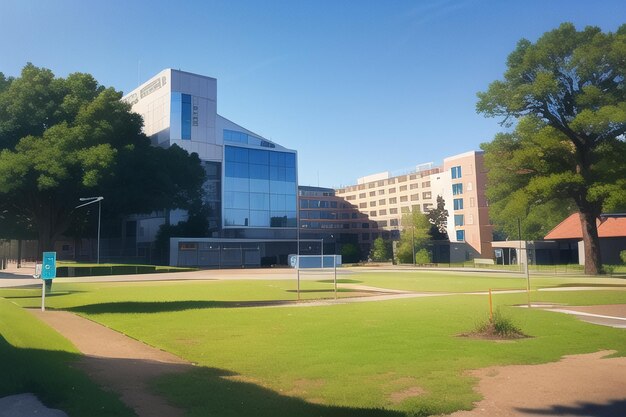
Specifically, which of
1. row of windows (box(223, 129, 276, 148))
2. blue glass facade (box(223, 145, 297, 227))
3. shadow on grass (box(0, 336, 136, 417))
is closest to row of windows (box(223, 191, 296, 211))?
blue glass facade (box(223, 145, 297, 227))

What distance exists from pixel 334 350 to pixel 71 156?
51913mm

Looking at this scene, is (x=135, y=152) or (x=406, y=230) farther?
(x=406, y=230)

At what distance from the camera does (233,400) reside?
7652 millimetres

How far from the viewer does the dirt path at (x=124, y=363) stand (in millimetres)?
7500

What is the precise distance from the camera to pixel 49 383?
811 centimetres

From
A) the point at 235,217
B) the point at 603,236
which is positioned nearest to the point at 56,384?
the point at 603,236

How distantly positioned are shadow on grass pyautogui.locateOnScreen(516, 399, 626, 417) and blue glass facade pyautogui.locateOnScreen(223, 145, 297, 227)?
7784 cm

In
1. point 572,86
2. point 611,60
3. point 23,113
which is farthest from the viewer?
point 23,113

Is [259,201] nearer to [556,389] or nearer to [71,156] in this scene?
[71,156]

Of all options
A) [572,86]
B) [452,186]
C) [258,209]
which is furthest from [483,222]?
[572,86]

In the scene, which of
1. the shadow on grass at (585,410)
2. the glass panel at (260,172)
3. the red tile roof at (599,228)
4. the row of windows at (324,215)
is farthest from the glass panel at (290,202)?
the shadow on grass at (585,410)

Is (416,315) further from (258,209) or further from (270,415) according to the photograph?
(258,209)

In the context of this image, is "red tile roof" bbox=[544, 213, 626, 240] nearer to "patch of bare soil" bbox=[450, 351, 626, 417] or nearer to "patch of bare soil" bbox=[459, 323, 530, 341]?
"patch of bare soil" bbox=[459, 323, 530, 341]

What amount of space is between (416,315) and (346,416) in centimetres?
1242
